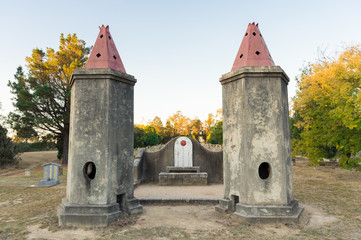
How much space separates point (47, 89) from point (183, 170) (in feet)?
56.1

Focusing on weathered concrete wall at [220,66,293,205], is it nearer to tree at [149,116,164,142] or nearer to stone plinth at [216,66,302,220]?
stone plinth at [216,66,302,220]

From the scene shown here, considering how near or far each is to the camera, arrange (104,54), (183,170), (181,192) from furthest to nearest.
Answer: (183,170)
(181,192)
(104,54)

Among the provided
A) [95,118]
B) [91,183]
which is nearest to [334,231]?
[91,183]

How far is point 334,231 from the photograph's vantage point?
209 inches

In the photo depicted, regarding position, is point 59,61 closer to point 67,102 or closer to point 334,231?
point 67,102

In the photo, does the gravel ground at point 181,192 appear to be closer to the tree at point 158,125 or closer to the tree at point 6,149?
the tree at point 6,149

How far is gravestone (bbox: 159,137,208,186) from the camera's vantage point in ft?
38.1

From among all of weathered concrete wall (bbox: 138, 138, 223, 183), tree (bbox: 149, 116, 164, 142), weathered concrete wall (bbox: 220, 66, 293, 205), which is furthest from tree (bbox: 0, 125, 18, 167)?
tree (bbox: 149, 116, 164, 142)

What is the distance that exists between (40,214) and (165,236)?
168 inches

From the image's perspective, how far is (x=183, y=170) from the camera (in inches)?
492

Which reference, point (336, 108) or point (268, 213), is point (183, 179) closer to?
point (268, 213)

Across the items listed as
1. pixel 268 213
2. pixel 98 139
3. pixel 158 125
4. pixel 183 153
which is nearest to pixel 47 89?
pixel 183 153

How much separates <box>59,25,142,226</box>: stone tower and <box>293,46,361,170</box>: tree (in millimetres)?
9062

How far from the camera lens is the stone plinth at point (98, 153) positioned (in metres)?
5.85
